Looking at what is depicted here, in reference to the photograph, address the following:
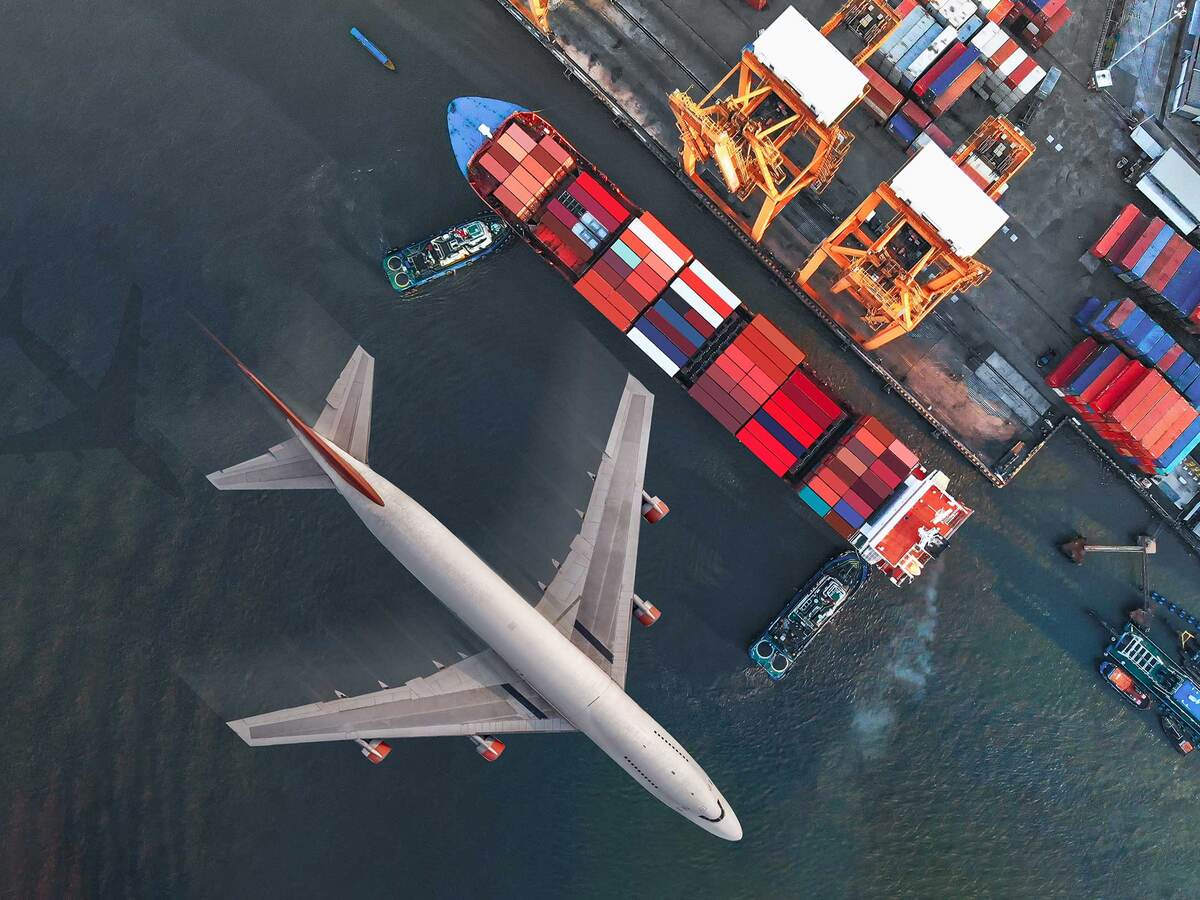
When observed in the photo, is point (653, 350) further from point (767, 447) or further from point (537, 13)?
point (537, 13)

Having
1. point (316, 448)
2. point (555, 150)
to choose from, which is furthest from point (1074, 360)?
point (316, 448)

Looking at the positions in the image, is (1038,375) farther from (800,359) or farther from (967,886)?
(967,886)

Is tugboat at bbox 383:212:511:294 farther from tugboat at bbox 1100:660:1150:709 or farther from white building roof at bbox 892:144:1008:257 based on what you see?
tugboat at bbox 1100:660:1150:709

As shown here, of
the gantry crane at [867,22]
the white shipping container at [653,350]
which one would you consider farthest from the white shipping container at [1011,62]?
the white shipping container at [653,350]

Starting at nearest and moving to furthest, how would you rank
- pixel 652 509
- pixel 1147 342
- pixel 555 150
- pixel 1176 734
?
1. pixel 555 150
2. pixel 1147 342
3. pixel 652 509
4. pixel 1176 734

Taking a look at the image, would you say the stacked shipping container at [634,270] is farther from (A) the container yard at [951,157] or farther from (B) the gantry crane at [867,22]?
(B) the gantry crane at [867,22]

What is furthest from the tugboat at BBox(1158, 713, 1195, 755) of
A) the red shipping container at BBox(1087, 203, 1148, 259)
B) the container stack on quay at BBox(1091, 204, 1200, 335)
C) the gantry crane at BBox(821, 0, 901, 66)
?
the gantry crane at BBox(821, 0, 901, 66)
